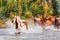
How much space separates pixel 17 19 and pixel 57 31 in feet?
1.53

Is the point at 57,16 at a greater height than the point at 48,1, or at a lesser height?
lesser

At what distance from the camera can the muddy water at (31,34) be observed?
2625 millimetres

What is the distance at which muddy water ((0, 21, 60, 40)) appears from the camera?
103 inches

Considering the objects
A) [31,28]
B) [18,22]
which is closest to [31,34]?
[31,28]

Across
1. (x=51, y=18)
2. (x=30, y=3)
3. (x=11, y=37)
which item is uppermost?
(x=30, y=3)

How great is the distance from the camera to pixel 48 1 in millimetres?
2674

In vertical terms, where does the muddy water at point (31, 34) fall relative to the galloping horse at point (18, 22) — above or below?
below

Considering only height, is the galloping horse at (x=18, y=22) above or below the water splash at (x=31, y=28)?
above

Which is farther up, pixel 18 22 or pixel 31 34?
pixel 18 22

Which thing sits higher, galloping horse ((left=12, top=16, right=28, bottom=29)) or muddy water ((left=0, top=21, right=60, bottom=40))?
galloping horse ((left=12, top=16, right=28, bottom=29))

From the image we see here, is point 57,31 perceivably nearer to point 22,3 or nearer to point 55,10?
point 55,10

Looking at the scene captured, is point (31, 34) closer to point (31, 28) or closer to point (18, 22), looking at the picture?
point (31, 28)

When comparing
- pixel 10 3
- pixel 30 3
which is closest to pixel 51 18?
pixel 30 3

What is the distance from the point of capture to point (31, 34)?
2639mm
